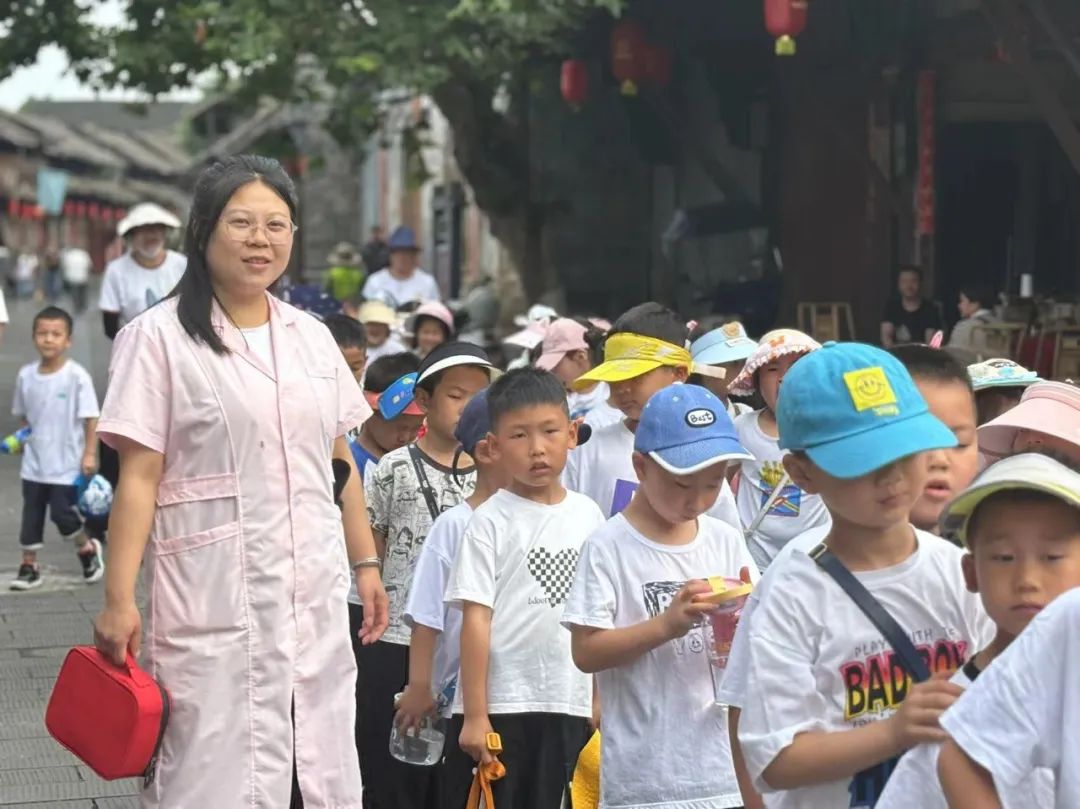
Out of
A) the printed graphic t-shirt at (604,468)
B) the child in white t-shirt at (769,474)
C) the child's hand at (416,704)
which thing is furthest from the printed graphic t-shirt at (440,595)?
the child in white t-shirt at (769,474)

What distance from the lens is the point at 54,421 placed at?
9.72 metres

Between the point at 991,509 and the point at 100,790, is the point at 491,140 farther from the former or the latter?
the point at 991,509

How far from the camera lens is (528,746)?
14.9 feet

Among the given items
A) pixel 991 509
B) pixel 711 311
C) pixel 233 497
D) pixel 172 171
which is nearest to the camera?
pixel 991 509

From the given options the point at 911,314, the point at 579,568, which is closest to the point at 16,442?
the point at 579,568

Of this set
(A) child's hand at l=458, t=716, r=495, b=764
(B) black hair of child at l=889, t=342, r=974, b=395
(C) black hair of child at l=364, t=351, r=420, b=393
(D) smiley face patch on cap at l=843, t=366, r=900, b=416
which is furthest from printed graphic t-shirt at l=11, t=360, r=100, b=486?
(D) smiley face patch on cap at l=843, t=366, r=900, b=416

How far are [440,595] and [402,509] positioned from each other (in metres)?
0.59

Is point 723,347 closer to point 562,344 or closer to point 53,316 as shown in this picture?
point 562,344

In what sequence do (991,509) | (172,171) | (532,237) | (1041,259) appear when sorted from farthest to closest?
(172,171) → (532,237) → (1041,259) → (991,509)

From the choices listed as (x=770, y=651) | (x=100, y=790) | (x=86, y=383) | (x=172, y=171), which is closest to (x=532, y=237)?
(x=86, y=383)

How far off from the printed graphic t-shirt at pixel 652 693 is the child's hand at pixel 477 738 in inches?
22.0

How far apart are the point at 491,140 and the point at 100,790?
38.4 ft

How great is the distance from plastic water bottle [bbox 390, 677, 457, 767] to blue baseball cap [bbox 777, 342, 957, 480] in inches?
84.1

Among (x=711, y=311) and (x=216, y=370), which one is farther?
(x=711, y=311)
